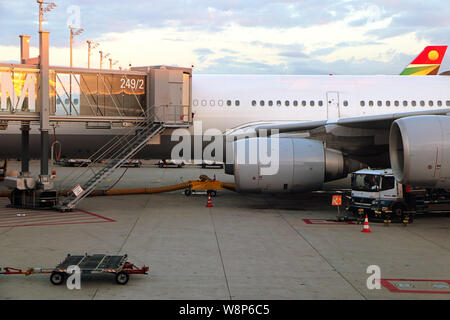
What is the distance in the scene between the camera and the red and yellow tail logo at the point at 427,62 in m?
45.6

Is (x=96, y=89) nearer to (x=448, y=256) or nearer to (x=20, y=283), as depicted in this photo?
(x=20, y=283)

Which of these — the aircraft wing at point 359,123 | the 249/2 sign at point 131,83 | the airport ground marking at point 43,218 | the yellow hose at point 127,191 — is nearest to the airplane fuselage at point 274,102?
the aircraft wing at point 359,123

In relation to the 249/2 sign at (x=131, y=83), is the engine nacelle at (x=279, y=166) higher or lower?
A: lower

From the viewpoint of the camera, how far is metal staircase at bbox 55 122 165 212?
15.9 m

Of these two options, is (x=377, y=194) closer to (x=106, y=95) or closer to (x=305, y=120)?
(x=305, y=120)

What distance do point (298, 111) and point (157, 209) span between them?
7012 mm

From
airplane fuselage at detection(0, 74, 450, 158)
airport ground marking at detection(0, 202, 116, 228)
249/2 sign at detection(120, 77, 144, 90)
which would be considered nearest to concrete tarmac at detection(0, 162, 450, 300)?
airport ground marking at detection(0, 202, 116, 228)

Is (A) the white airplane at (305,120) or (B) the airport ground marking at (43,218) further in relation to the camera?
(A) the white airplane at (305,120)

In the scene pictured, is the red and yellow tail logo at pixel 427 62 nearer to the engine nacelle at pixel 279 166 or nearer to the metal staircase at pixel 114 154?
the engine nacelle at pixel 279 166

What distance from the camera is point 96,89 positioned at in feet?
58.0

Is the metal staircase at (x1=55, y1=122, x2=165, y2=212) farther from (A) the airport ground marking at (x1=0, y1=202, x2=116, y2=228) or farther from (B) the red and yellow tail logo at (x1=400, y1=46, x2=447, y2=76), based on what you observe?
(B) the red and yellow tail logo at (x1=400, y1=46, x2=447, y2=76)
